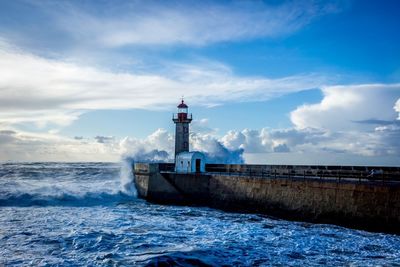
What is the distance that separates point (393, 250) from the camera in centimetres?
971

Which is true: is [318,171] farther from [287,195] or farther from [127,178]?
[127,178]

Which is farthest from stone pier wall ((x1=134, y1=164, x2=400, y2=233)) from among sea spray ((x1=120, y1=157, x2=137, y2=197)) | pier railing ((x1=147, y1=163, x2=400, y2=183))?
sea spray ((x1=120, y1=157, x2=137, y2=197))

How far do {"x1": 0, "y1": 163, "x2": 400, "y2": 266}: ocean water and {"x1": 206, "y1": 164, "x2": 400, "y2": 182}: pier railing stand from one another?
2.65 meters

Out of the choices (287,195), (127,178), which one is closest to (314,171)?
(287,195)

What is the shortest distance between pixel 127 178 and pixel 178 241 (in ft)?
49.0

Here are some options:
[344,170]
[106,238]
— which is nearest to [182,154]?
[344,170]

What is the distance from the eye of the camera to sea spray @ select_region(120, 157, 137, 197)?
23766 millimetres

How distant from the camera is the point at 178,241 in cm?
1069

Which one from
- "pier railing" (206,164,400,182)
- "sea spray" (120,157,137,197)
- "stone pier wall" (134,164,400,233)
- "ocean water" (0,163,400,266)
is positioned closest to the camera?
"ocean water" (0,163,400,266)

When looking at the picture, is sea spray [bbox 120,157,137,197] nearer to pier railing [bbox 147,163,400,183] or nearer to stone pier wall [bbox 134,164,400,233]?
stone pier wall [bbox 134,164,400,233]

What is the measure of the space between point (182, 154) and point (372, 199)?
12575mm

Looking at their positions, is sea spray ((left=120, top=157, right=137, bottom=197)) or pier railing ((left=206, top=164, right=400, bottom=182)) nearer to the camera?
pier railing ((left=206, top=164, right=400, bottom=182))

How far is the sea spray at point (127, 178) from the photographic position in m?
23.8

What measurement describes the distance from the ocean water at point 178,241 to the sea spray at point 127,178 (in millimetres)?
6593
